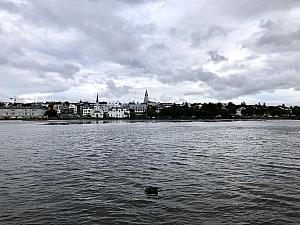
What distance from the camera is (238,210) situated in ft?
52.0

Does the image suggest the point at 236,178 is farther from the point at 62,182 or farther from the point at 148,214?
the point at 62,182

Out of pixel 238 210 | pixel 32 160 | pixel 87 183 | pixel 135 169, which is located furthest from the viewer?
pixel 32 160

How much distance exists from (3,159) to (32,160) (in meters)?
3.20

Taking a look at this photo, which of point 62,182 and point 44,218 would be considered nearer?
point 44,218

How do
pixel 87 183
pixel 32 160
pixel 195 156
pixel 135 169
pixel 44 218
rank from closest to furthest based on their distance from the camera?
pixel 44 218, pixel 87 183, pixel 135 169, pixel 32 160, pixel 195 156

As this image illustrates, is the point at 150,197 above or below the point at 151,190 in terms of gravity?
below

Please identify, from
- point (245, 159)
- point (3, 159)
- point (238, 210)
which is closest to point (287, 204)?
point (238, 210)

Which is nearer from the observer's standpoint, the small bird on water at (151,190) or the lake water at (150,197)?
the lake water at (150,197)

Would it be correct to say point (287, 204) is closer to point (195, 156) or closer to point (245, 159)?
point (245, 159)

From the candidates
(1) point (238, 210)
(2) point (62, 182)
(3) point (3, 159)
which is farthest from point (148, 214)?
(3) point (3, 159)

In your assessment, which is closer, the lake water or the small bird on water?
the lake water

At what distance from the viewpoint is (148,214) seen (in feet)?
50.5

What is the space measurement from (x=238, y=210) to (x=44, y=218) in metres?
8.59

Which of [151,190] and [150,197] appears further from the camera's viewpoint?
[151,190]
